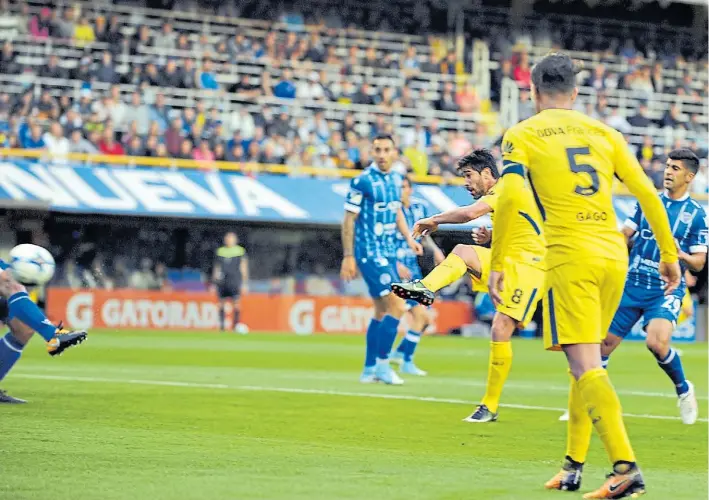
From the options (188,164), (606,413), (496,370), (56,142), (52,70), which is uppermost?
(606,413)

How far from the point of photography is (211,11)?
36.1 metres

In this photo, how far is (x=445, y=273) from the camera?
10961mm

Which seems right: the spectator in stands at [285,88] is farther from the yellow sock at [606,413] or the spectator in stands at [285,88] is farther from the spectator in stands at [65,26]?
the yellow sock at [606,413]

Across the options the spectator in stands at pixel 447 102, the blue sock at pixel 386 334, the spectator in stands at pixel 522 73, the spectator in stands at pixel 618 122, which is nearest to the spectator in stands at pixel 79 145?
the spectator in stands at pixel 447 102

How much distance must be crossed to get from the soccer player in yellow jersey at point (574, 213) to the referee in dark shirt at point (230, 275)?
21612 mm

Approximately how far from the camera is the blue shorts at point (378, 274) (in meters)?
15.1

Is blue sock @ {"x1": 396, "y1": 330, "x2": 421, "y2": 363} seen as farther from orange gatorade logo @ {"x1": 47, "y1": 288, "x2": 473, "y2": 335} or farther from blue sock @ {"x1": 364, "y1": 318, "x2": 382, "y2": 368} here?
orange gatorade logo @ {"x1": 47, "y1": 288, "x2": 473, "y2": 335}

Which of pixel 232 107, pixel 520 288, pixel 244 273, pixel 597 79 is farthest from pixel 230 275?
pixel 520 288

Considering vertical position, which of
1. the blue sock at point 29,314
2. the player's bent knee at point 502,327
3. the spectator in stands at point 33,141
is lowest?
the spectator in stands at point 33,141

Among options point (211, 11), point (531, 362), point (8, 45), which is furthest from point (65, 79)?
point (531, 362)

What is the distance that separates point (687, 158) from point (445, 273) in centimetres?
223

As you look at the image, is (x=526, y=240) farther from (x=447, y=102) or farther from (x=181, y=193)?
(x=447, y=102)

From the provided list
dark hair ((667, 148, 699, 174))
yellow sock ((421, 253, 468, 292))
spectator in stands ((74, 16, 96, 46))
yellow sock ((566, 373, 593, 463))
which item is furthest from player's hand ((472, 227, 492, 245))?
spectator in stands ((74, 16, 96, 46))

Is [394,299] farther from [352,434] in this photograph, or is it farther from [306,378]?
[352,434]
